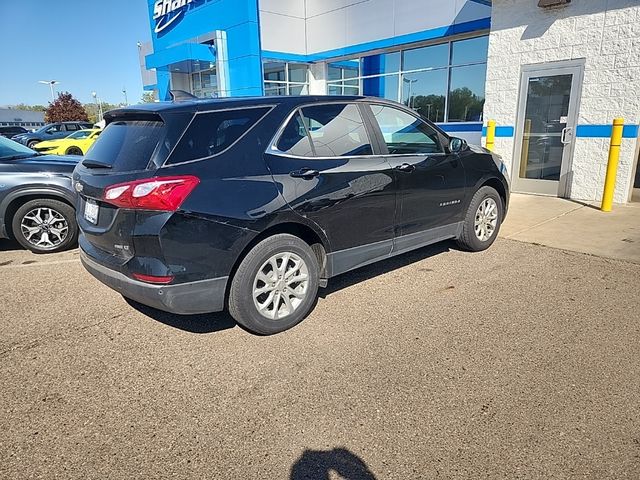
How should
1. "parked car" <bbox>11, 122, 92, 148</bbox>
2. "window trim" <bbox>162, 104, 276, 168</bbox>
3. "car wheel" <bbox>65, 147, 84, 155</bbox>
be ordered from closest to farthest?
"window trim" <bbox>162, 104, 276, 168</bbox> < "car wheel" <bbox>65, 147, 84, 155</bbox> < "parked car" <bbox>11, 122, 92, 148</bbox>

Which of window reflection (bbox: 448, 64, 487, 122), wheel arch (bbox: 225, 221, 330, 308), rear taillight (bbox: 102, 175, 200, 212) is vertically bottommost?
wheel arch (bbox: 225, 221, 330, 308)

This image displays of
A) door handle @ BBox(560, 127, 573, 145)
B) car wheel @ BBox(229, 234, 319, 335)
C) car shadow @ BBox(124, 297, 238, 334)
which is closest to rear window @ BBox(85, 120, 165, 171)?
car wheel @ BBox(229, 234, 319, 335)

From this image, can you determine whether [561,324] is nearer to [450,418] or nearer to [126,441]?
[450,418]

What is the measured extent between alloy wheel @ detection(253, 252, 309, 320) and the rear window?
1.13 metres

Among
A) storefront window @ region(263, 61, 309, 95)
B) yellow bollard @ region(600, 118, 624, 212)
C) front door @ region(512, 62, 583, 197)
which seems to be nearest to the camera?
yellow bollard @ region(600, 118, 624, 212)

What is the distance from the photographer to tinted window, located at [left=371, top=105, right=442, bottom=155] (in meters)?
4.36

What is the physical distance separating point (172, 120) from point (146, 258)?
958mm

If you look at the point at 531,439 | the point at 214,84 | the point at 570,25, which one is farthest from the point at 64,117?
the point at 531,439

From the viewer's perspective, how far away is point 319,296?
4348 millimetres

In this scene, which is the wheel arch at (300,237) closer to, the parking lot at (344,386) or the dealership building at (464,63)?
the parking lot at (344,386)

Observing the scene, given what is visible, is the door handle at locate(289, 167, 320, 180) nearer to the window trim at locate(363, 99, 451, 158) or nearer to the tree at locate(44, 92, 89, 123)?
the window trim at locate(363, 99, 451, 158)

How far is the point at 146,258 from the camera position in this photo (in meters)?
3.04

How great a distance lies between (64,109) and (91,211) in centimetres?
6769

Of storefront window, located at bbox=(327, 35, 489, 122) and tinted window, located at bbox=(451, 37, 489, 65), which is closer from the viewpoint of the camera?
tinted window, located at bbox=(451, 37, 489, 65)
